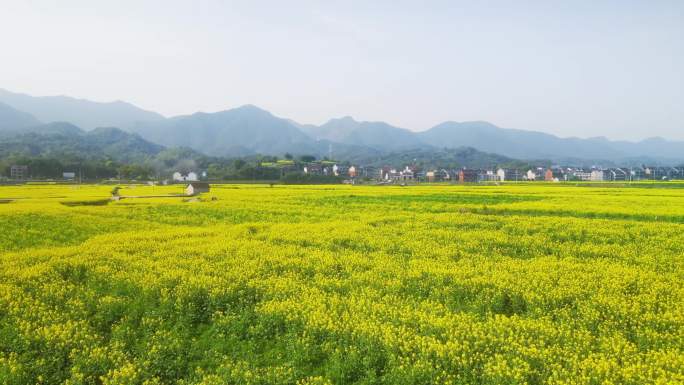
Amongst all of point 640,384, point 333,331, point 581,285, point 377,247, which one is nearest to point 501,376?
point 640,384

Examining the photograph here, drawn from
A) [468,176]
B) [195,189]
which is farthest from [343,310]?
[468,176]

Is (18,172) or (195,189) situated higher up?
(18,172)

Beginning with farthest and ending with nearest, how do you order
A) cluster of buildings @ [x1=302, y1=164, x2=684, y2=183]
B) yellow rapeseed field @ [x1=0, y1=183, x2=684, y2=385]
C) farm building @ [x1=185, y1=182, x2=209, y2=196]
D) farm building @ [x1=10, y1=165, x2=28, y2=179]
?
1. cluster of buildings @ [x1=302, y1=164, x2=684, y2=183]
2. farm building @ [x1=10, y1=165, x2=28, y2=179]
3. farm building @ [x1=185, y1=182, x2=209, y2=196]
4. yellow rapeseed field @ [x1=0, y1=183, x2=684, y2=385]

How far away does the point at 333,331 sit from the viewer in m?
9.91

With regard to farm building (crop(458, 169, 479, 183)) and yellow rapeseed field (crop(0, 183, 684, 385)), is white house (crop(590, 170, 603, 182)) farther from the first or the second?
yellow rapeseed field (crop(0, 183, 684, 385))

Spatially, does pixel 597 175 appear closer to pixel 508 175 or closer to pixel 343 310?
pixel 508 175

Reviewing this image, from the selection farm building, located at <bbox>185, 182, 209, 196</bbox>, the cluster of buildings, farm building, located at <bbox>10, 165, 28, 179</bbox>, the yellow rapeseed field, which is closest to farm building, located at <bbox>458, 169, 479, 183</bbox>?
the cluster of buildings

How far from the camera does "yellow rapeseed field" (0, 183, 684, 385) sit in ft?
28.2

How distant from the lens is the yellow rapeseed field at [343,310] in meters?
8.60

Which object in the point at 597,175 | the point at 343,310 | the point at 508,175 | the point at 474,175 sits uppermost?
the point at 474,175

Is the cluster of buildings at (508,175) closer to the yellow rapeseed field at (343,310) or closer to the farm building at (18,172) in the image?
the farm building at (18,172)

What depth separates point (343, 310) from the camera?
11242 mm

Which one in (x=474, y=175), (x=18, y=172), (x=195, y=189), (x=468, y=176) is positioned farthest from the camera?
(x=474, y=175)

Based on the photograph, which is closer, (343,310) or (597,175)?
(343,310)
